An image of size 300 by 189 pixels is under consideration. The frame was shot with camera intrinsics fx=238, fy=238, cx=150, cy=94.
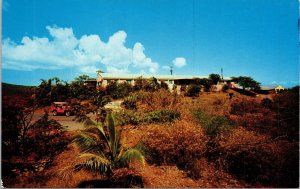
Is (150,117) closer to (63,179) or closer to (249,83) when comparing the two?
Answer: (63,179)

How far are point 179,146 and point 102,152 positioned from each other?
2678 mm

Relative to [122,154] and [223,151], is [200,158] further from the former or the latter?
[122,154]

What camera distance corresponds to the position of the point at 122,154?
673 centimetres

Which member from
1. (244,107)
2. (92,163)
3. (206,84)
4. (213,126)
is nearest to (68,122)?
(213,126)

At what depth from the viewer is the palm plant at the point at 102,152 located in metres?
6.13

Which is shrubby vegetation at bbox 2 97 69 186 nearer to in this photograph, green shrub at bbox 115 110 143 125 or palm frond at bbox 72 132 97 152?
palm frond at bbox 72 132 97 152

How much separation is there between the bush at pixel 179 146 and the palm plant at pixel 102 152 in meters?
1.45

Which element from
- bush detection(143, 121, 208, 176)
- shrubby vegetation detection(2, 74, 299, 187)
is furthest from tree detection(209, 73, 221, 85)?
bush detection(143, 121, 208, 176)

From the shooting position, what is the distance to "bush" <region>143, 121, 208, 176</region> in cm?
797

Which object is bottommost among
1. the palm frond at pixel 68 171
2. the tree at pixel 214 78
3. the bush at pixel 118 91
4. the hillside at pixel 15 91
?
the palm frond at pixel 68 171

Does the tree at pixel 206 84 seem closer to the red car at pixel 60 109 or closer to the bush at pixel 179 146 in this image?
the red car at pixel 60 109

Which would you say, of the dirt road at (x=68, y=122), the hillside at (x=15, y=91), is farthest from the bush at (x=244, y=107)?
the hillside at (x=15, y=91)

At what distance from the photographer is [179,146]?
7.98 metres

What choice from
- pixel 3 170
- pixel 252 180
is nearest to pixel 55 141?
pixel 3 170
